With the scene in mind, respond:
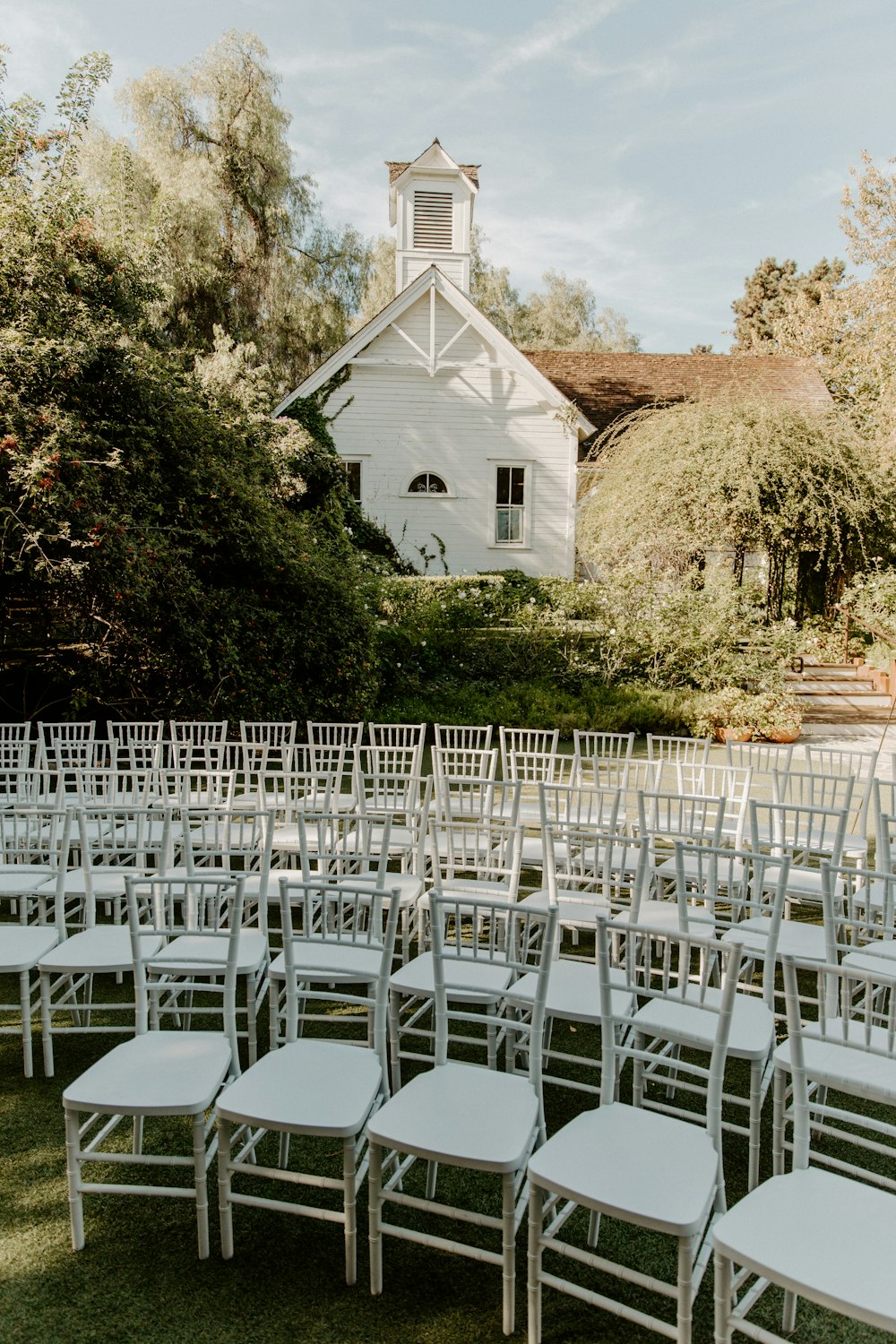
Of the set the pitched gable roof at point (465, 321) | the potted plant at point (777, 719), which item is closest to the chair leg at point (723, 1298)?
the potted plant at point (777, 719)

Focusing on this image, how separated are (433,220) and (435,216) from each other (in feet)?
0.32

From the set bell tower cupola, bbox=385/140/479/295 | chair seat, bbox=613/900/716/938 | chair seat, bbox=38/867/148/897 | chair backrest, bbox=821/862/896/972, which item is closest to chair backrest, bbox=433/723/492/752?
chair seat, bbox=613/900/716/938

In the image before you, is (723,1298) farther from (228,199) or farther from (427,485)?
(228,199)

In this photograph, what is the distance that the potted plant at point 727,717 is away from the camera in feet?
40.0

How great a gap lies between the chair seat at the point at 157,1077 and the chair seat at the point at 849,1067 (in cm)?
187

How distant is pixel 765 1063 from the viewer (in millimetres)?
3293

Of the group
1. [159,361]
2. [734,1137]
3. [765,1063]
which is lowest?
[734,1137]

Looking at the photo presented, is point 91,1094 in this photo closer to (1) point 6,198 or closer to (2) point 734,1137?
(2) point 734,1137

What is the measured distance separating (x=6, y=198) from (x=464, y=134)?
19.0 m

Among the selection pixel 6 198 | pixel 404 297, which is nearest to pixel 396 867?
pixel 6 198

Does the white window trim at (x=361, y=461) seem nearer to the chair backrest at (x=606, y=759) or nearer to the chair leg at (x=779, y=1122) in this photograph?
the chair backrest at (x=606, y=759)

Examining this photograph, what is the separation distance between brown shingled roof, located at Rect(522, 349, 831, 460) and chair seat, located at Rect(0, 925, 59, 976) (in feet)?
59.5

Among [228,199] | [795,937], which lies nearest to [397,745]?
[795,937]

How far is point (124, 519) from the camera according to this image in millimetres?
8789
